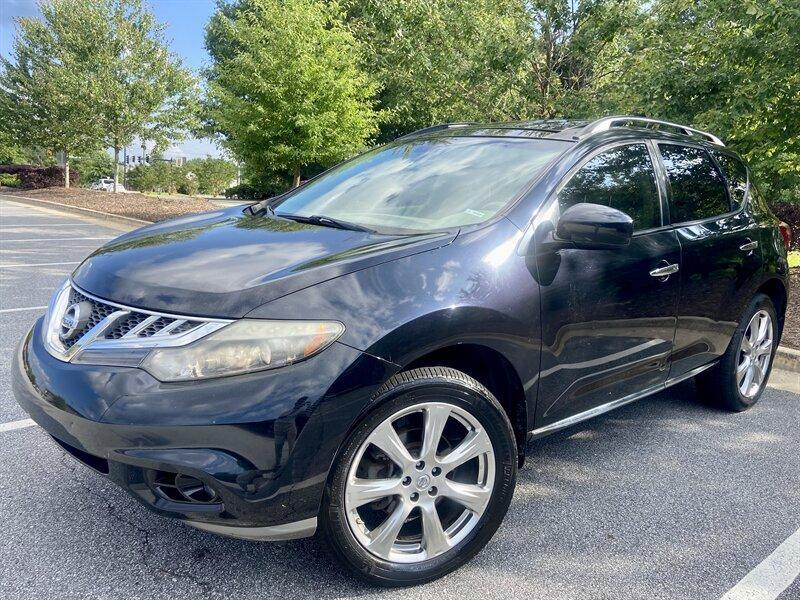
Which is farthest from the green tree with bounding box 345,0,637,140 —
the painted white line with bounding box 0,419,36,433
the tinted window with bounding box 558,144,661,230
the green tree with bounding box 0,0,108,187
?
the green tree with bounding box 0,0,108,187

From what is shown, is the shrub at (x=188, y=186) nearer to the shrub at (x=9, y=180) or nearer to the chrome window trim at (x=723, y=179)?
the shrub at (x=9, y=180)

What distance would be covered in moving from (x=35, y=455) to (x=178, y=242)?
4.67ft

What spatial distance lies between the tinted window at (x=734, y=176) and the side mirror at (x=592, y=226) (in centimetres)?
176

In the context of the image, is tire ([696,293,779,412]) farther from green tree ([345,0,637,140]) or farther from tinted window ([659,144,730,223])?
green tree ([345,0,637,140])

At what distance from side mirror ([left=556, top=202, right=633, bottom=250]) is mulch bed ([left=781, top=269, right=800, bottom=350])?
3.78 metres

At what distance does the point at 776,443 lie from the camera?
12.3ft

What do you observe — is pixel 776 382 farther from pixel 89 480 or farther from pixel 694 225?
pixel 89 480

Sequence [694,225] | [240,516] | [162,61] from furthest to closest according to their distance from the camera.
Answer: [162,61] → [694,225] → [240,516]

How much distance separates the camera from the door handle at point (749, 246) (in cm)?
378

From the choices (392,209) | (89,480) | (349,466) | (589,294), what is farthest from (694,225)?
(89,480)

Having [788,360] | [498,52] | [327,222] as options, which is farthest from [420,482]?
[498,52]

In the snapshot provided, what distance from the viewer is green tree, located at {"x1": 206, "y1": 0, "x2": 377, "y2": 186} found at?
12438mm

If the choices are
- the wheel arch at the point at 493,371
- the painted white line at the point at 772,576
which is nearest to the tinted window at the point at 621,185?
the wheel arch at the point at 493,371

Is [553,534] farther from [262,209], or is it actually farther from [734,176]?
[734,176]
